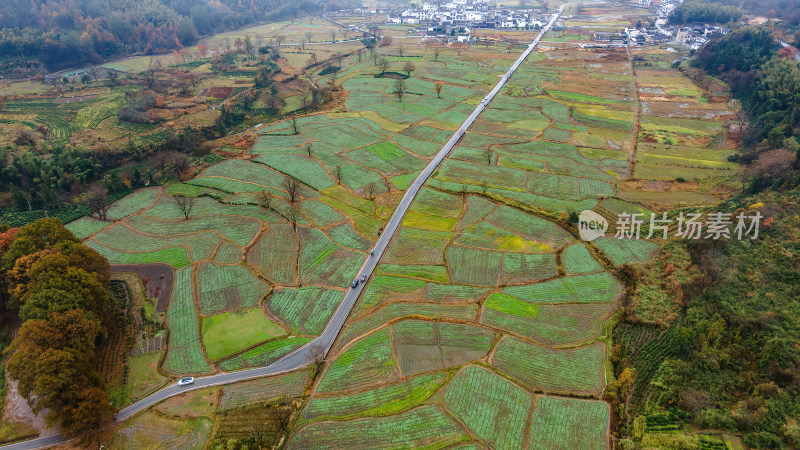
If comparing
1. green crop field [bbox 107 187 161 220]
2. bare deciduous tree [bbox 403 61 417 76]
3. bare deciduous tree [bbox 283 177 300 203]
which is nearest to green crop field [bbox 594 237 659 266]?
bare deciduous tree [bbox 283 177 300 203]

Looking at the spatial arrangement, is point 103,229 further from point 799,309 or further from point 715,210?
point 715,210

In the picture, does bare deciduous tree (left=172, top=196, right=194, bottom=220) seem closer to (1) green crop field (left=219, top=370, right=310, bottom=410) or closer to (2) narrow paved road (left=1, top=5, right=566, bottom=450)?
(2) narrow paved road (left=1, top=5, right=566, bottom=450)

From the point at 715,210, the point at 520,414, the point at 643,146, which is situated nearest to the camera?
the point at 520,414

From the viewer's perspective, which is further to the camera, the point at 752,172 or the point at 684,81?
the point at 684,81

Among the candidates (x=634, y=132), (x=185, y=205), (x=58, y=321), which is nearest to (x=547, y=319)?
(x=58, y=321)

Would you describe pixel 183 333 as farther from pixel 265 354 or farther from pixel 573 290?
pixel 573 290

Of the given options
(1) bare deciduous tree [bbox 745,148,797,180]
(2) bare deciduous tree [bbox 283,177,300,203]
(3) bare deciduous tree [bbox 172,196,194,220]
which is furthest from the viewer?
(2) bare deciduous tree [bbox 283,177,300,203]

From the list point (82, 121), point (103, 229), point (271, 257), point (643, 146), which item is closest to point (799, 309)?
point (643, 146)
